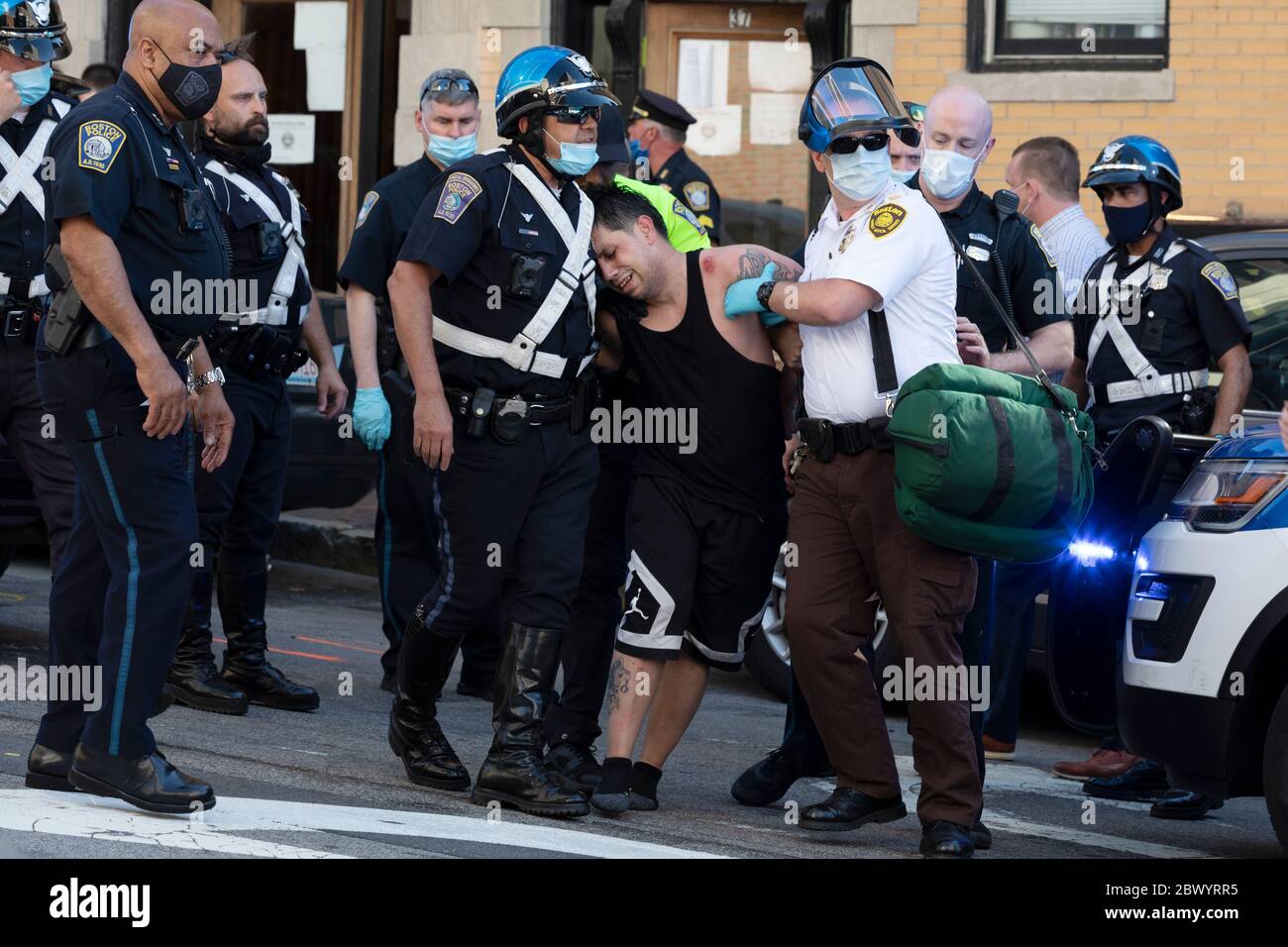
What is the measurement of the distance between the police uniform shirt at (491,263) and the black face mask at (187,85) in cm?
67

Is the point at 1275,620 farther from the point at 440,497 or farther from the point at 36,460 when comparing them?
the point at 36,460

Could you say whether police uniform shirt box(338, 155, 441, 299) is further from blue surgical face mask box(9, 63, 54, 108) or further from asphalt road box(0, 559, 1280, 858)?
asphalt road box(0, 559, 1280, 858)

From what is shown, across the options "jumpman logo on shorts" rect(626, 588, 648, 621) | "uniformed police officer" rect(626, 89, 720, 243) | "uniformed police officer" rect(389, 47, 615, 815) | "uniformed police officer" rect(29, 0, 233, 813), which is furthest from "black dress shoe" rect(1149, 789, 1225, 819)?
"uniformed police officer" rect(626, 89, 720, 243)

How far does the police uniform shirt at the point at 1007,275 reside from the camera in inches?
258

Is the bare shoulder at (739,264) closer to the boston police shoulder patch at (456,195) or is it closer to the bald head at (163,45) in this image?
the boston police shoulder patch at (456,195)

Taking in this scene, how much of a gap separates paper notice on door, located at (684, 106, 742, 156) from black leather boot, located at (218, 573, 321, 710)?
21.0ft

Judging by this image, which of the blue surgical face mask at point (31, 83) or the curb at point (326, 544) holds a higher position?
the blue surgical face mask at point (31, 83)

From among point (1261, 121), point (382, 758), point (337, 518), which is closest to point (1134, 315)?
point (382, 758)

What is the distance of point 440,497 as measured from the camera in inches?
229

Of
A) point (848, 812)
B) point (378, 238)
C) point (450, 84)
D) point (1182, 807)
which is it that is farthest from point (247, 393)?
point (1182, 807)

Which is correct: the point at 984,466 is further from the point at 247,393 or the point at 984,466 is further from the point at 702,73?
the point at 702,73

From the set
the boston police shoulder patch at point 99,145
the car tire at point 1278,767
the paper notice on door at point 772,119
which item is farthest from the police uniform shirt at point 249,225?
the paper notice on door at point 772,119

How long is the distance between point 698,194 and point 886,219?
4.67m

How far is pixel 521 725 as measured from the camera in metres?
5.70
